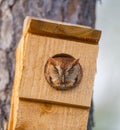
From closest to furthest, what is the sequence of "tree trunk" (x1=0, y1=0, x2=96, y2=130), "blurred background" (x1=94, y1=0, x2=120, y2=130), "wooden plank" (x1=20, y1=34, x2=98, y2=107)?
"wooden plank" (x1=20, y1=34, x2=98, y2=107) < "tree trunk" (x1=0, y1=0, x2=96, y2=130) < "blurred background" (x1=94, y1=0, x2=120, y2=130)

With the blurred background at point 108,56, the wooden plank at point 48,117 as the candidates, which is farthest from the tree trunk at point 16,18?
the blurred background at point 108,56

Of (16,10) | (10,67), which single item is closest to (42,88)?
(10,67)

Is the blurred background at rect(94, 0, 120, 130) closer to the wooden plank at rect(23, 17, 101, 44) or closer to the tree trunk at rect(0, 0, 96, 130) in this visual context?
the tree trunk at rect(0, 0, 96, 130)

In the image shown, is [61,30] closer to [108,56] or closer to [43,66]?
[43,66]

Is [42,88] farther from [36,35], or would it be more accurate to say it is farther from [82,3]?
[82,3]

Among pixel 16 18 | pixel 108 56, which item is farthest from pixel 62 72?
pixel 108 56

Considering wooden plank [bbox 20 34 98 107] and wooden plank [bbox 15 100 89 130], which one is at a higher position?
wooden plank [bbox 20 34 98 107]

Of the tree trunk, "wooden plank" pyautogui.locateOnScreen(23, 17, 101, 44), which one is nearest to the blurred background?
the tree trunk
